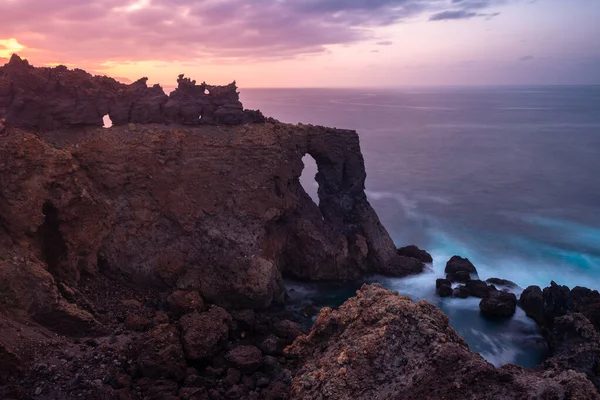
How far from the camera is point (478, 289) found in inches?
1309

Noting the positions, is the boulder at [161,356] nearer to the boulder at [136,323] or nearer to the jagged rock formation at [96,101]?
the boulder at [136,323]

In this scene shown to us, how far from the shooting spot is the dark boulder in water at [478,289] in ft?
109

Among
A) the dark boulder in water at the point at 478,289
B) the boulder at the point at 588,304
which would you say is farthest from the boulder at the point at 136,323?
the boulder at the point at 588,304

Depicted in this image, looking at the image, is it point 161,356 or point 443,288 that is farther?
point 443,288

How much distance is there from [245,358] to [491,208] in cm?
4647

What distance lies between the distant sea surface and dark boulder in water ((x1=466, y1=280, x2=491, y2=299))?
1.14 metres

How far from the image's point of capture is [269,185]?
29.7 metres

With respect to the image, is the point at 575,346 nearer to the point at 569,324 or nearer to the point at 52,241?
the point at 569,324

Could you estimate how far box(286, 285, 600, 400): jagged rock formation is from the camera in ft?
33.5

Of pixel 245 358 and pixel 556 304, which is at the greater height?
pixel 245 358

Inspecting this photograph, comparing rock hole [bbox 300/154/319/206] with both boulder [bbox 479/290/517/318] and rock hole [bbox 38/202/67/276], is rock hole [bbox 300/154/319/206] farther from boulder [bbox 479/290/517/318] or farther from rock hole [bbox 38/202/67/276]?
rock hole [bbox 38/202/67/276]

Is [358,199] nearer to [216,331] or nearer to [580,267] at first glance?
[216,331]

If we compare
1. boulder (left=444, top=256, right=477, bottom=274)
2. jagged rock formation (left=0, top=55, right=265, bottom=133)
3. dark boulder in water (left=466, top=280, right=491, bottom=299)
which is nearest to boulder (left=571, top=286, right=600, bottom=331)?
dark boulder in water (left=466, top=280, right=491, bottom=299)

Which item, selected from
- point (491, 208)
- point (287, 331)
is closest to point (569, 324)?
point (287, 331)
